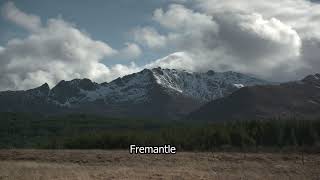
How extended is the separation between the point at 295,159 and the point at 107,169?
22.7m

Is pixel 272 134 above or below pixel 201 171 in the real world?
above

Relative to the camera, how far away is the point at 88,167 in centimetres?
4550

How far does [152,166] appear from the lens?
4669 centimetres

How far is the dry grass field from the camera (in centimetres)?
3888

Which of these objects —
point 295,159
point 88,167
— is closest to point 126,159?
point 88,167

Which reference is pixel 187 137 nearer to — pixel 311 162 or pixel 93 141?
pixel 93 141

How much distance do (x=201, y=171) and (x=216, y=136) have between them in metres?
40.3

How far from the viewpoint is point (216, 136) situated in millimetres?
82750

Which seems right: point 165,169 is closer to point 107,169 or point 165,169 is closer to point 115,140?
point 107,169

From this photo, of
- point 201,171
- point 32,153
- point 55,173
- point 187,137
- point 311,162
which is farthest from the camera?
point 187,137

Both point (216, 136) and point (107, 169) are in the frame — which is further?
Result: point (216, 136)

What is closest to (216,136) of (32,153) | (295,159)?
(295,159)

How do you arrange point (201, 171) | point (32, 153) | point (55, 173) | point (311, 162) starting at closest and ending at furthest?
point (55, 173) → point (201, 171) → point (311, 162) → point (32, 153)

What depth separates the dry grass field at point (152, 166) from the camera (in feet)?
128
